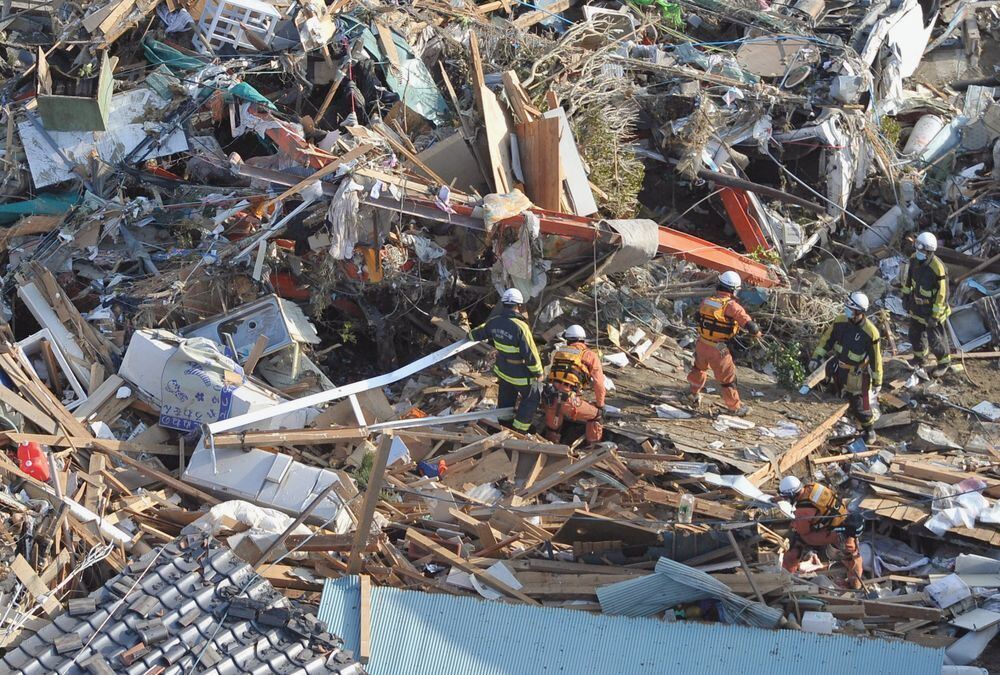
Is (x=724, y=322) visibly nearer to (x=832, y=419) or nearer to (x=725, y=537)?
(x=832, y=419)

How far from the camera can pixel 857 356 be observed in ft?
32.9

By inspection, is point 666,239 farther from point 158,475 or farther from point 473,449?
point 158,475

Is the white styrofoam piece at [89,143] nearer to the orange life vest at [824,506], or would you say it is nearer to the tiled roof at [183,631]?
the tiled roof at [183,631]

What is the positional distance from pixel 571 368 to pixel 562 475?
978 millimetres

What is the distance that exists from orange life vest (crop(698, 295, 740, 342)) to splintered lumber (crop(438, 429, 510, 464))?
6.98 feet

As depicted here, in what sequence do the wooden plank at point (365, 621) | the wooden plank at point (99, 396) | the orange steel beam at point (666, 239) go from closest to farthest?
the wooden plank at point (365, 621)
the wooden plank at point (99, 396)
the orange steel beam at point (666, 239)

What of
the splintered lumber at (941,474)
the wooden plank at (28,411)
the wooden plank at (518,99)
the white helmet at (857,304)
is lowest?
the wooden plank at (28,411)

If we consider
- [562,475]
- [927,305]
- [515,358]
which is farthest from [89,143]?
[927,305]

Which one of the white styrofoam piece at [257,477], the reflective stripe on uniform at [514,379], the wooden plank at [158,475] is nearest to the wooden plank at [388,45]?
the reflective stripe on uniform at [514,379]

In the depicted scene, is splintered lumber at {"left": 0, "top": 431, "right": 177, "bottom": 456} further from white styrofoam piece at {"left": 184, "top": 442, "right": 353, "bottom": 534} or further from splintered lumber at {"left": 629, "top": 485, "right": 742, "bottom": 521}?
splintered lumber at {"left": 629, "top": 485, "right": 742, "bottom": 521}

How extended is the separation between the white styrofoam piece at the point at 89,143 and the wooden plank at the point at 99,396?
8.80 ft

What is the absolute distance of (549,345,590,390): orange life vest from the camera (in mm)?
9453

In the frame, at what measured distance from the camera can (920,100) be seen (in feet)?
48.4

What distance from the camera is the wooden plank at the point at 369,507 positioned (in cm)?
720
